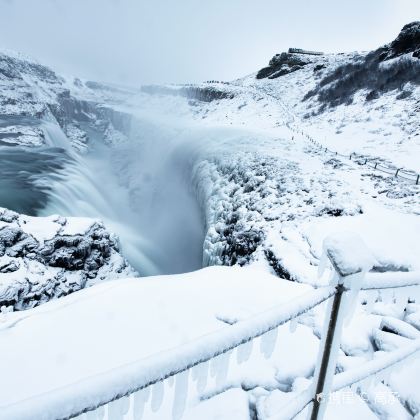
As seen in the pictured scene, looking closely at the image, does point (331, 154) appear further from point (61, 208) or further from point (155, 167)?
point (155, 167)

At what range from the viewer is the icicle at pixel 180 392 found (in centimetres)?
125

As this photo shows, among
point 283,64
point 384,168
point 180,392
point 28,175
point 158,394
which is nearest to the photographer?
point 158,394

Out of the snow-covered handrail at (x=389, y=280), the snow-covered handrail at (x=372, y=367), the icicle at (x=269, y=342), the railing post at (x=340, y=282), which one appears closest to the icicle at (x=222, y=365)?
the icicle at (x=269, y=342)

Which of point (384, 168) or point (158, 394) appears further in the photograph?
point (384, 168)

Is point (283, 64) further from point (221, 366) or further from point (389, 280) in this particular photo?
point (221, 366)

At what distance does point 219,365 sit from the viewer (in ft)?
4.56

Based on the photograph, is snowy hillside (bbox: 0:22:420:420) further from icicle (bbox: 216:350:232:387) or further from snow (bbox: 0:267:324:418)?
icicle (bbox: 216:350:232:387)

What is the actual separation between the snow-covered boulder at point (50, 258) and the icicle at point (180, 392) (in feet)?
Answer: 38.5

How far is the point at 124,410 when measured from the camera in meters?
1.11

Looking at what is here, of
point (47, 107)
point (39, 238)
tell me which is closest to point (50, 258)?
point (39, 238)

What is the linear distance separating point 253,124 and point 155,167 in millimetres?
12349

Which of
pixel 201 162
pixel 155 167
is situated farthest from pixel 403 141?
pixel 155 167

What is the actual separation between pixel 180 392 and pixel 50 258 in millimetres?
13260

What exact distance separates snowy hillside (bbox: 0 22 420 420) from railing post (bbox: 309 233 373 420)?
0.11 meters
